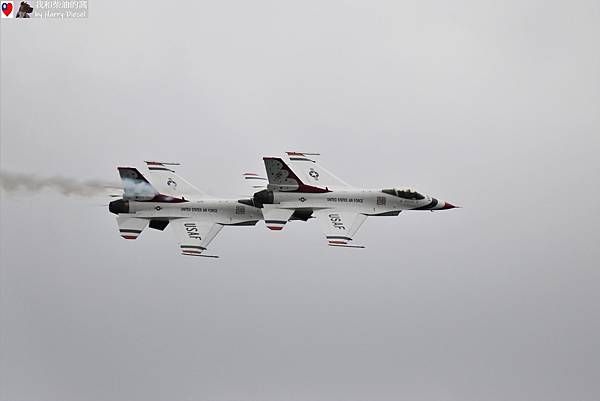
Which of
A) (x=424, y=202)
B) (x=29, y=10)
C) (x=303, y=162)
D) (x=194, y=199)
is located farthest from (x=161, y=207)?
(x=29, y=10)

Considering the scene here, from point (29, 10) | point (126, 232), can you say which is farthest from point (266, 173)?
point (29, 10)

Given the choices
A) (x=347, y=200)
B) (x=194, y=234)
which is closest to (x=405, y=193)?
(x=347, y=200)

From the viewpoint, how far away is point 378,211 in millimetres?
95375

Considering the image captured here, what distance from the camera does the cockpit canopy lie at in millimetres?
95688

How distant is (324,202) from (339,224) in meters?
1.81

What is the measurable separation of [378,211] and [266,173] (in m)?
6.85

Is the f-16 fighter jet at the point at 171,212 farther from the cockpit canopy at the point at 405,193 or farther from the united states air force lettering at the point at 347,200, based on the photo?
the cockpit canopy at the point at 405,193

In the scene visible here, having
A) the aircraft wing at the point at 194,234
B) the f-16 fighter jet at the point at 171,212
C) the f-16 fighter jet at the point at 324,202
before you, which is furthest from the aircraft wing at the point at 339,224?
the aircraft wing at the point at 194,234

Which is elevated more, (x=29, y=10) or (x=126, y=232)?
(x=29, y=10)

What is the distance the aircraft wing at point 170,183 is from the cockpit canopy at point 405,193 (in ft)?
35.8

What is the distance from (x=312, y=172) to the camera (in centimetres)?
9775

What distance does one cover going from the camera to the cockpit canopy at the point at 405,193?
95688mm

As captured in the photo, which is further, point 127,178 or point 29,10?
point 29,10

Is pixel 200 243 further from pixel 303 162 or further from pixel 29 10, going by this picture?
pixel 29 10
